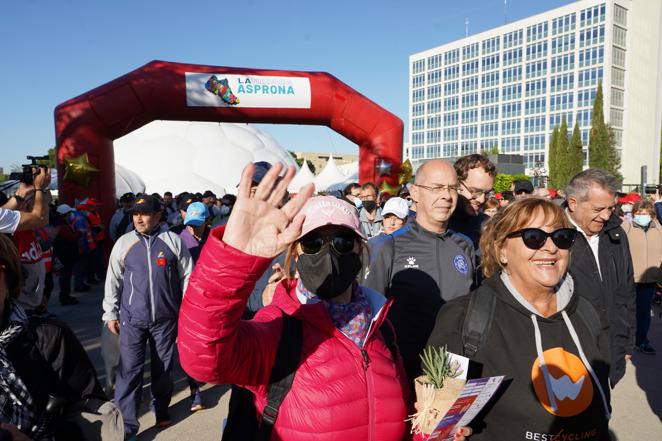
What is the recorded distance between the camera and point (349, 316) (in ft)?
5.56

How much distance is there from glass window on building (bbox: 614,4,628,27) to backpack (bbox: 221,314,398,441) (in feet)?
252

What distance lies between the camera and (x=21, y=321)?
1.83m

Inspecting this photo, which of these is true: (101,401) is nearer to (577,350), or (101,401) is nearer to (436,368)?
(436,368)

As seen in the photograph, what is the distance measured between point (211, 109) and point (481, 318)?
35.8 ft

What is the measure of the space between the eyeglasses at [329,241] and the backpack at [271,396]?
0.81ft

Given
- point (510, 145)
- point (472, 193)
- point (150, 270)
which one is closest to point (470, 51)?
point (510, 145)

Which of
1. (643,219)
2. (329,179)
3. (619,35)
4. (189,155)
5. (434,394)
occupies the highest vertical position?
(619,35)

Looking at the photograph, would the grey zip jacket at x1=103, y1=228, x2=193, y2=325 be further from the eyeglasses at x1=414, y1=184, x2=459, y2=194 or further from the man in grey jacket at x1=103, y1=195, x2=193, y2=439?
the eyeglasses at x1=414, y1=184, x2=459, y2=194

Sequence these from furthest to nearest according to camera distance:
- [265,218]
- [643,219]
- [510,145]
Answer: [510,145] → [643,219] → [265,218]

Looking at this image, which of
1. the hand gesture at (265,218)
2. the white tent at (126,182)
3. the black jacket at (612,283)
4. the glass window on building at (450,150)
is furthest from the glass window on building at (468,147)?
the hand gesture at (265,218)

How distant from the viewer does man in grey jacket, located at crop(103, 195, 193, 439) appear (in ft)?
13.0

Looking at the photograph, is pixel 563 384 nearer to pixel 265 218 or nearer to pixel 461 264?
pixel 461 264

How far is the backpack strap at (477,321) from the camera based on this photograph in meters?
1.90

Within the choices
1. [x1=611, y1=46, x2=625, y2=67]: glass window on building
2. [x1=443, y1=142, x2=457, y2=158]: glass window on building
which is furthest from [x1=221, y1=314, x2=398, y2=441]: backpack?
[x1=443, y1=142, x2=457, y2=158]: glass window on building
